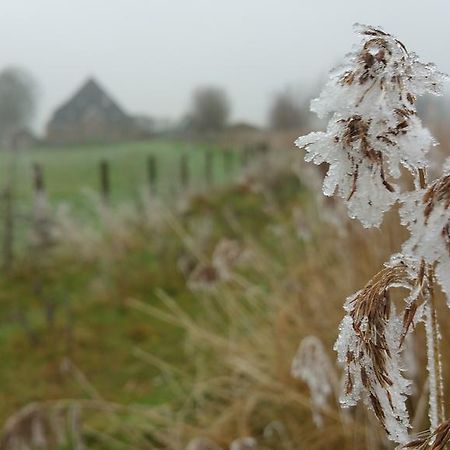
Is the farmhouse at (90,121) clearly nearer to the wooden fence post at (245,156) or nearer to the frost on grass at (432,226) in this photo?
the wooden fence post at (245,156)

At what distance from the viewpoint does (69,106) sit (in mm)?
8141

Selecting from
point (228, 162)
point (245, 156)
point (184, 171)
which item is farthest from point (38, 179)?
point (245, 156)

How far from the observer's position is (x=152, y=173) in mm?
7047

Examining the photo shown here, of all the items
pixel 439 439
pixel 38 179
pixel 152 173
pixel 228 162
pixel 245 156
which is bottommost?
pixel 439 439

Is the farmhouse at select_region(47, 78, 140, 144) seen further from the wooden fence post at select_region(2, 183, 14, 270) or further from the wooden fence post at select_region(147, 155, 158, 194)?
the wooden fence post at select_region(2, 183, 14, 270)

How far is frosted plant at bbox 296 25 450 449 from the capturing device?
0.39m

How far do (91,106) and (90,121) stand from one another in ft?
0.82

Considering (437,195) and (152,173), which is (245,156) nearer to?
(152,173)

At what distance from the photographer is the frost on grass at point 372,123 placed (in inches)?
15.7

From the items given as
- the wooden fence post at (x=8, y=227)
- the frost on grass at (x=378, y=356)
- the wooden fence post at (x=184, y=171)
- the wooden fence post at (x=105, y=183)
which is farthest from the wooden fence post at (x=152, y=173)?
the frost on grass at (x=378, y=356)

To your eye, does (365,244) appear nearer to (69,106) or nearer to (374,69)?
(374,69)

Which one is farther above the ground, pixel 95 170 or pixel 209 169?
pixel 209 169

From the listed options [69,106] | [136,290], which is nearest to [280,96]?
[69,106]

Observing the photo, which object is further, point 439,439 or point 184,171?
point 184,171
